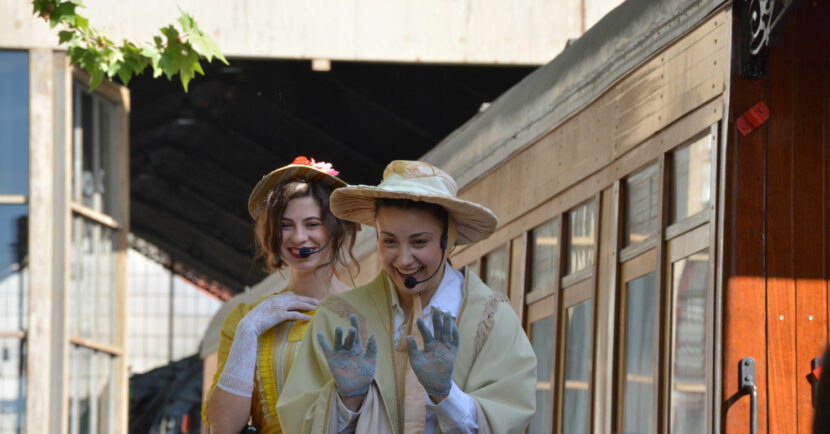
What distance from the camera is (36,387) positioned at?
1246 centimetres

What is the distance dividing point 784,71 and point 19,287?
941cm

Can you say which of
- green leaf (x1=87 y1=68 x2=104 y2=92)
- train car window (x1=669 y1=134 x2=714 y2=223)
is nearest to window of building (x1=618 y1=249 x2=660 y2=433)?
train car window (x1=669 y1=134 x2=714 y2=223)

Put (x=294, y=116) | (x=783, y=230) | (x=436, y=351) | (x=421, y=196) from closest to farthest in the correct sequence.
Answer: (x=436, y=351) → (x=421, y=196) → (x=783, y=230) → (x=294, y=116)

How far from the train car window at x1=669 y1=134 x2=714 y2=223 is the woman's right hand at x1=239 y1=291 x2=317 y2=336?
1182 mm

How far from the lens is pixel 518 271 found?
6484 mm

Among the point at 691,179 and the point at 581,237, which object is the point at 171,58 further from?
the point at 691,179

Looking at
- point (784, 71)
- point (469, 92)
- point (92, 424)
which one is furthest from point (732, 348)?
point (469, 92)

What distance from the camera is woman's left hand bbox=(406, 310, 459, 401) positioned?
3.00m

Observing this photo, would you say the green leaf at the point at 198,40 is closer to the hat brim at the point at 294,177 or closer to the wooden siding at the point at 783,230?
the hat brim at the point at 294,177

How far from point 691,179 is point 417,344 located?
5.66ft

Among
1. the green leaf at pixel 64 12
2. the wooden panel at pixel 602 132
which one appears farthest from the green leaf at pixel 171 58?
the wooden panel at pixel 602 132

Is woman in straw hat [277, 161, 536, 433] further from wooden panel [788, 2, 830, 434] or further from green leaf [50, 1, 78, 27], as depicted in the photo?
green leaf [50, 1, 78, 27]

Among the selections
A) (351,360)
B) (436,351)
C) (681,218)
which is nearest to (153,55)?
(681,218)

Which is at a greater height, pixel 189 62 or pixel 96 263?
pixel 189 62
